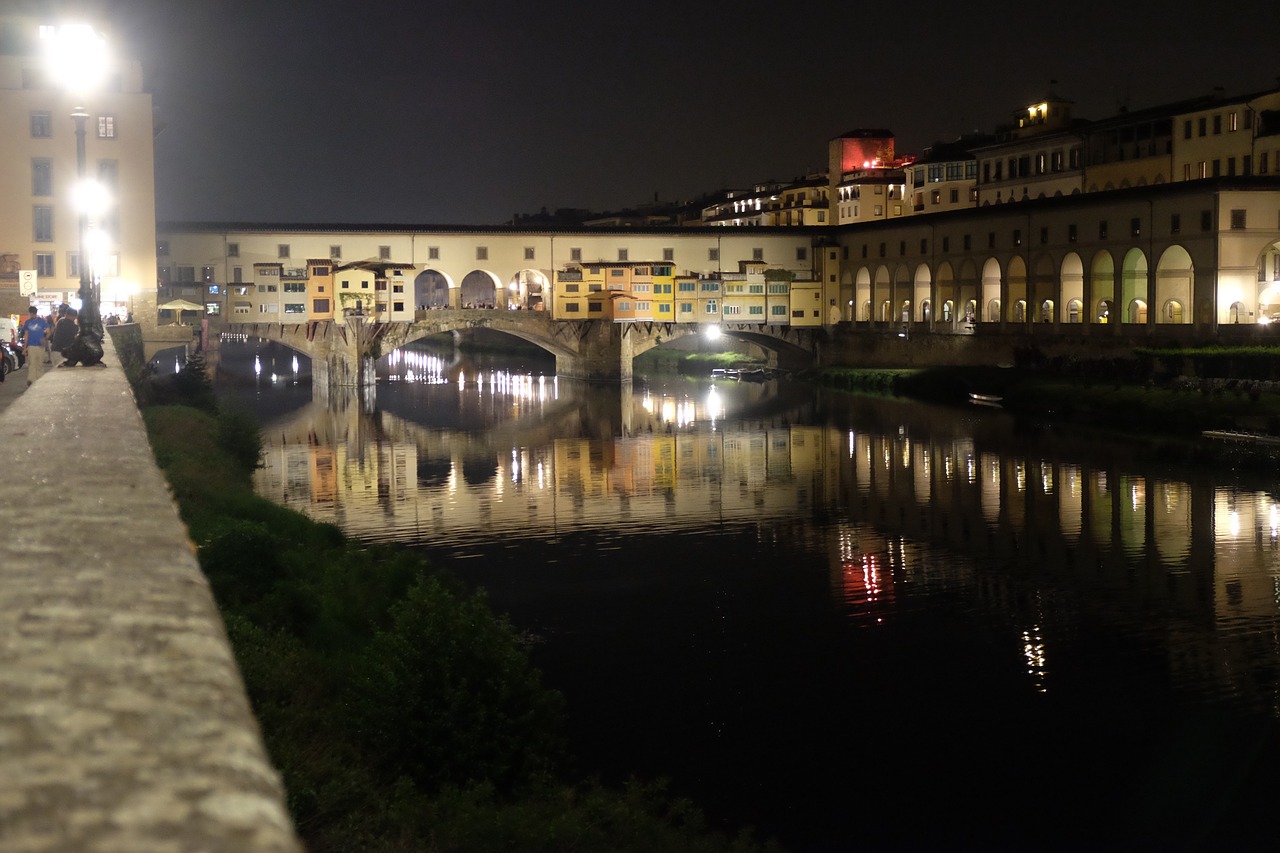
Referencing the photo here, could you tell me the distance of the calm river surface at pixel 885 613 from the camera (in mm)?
10328

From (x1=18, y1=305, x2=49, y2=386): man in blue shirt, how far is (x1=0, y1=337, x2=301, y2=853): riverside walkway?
11.6 meters

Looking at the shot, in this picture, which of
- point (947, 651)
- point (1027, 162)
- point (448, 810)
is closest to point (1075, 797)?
point (947, 651)

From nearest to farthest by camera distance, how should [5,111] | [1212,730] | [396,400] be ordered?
[1212,730] < [5,111] < [396,400]

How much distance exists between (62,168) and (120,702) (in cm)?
3356

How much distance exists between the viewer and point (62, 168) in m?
32.0

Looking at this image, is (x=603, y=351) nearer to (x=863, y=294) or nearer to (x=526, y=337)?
(x=526, y=337)

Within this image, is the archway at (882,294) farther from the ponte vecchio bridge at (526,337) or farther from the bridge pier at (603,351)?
the bridge pier at (603,351)

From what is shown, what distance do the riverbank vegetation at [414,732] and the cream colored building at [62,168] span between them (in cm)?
2156

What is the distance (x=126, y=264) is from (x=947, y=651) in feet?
81.9

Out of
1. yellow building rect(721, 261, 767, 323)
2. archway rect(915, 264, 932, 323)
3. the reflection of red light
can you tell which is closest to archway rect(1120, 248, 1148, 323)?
archway rect(915, 264, 932, 323)

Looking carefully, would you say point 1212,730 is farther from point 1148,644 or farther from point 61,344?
point 61,344

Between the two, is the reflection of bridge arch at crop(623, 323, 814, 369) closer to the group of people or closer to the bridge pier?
the bridge pier

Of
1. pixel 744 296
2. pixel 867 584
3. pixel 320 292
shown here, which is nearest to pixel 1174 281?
pixel 744 296

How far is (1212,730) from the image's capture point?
457 inches
